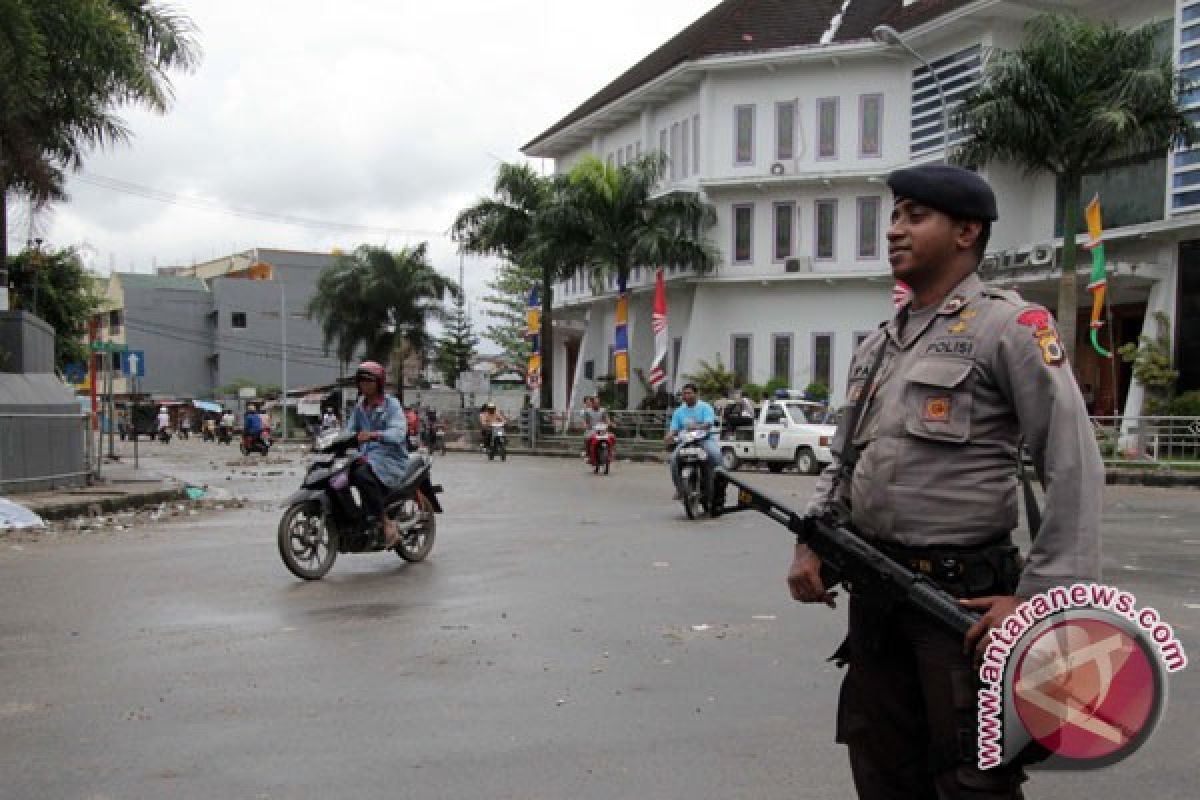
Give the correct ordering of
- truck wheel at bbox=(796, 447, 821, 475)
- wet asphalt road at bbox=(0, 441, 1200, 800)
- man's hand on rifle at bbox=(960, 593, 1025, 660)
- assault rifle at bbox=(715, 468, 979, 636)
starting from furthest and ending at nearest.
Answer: truck wheel at bbox=(796, 447, 821, 475) < wet asphalt road at bbox=(0, 441, 1200, 800) < assault rifle at bbox=(715, 468, 979, 636) < man's hand on rifle at bbox=(960, 593, 1025, 660)

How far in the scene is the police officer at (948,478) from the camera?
2566mm

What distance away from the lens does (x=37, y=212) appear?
850 inches

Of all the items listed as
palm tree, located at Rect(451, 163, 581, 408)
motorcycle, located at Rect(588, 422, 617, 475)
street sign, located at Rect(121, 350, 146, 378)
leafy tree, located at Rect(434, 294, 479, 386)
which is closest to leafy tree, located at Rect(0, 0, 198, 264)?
street sign, located at Rect(121, 350, 146, 378)

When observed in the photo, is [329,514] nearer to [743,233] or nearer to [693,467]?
[693,467]

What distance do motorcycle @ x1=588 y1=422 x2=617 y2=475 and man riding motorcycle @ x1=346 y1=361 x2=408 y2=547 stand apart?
598 inches

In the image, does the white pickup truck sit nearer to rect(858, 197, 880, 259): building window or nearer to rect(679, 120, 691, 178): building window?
rect(858, 197, 880, 259): building window

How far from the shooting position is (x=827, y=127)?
120ft

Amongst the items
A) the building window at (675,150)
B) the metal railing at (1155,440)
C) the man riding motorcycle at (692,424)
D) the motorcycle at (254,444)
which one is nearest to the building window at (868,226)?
the building window at (675,150)

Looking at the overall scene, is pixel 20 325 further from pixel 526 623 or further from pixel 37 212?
pixel 526 623

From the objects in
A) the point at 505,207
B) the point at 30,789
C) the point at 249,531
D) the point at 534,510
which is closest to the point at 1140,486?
the point at 534,510

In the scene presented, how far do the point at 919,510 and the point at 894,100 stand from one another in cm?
3526

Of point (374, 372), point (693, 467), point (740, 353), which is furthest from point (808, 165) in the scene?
point (374, 372)

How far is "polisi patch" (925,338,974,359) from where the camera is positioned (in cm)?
278

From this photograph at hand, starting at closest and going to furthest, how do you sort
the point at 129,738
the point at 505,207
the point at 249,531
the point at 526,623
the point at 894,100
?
the point at 129,738
the point at 526,623
the point at 249,531
the point at 894,100
the point at 505,207
